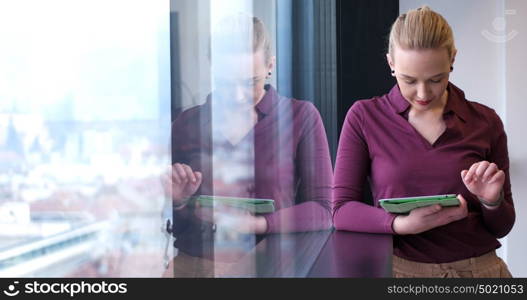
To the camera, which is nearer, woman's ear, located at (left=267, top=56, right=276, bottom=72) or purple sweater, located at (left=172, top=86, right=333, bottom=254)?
purple sweater, located at (left=172, top=86, right=333, bottom=254)

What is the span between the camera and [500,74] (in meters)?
2.79

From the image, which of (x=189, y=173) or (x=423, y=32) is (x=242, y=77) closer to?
(x=189, y=173)

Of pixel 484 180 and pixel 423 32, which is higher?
pixel 423 32

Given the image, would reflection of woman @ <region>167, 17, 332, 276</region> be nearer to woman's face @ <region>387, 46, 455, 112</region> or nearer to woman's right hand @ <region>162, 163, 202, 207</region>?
woman's right hand @ <region>162, 163, 202, 207</region>

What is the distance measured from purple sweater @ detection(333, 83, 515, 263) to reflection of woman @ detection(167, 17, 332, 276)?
0.10 meters

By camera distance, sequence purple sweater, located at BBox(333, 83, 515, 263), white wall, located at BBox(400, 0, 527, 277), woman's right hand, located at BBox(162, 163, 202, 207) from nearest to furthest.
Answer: woman's right hand, located at BBox(162, 163, 202, 207)
purple sweater, located at BBox(333, 83, 515, 263)
white wall, located at BBox(400, 0, 527, 277)

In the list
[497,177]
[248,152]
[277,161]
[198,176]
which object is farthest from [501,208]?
[198,176]

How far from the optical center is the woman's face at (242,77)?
0.71 m

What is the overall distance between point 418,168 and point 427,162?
0.02 metres

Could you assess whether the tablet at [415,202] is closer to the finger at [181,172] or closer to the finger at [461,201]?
the finger at [461,201]

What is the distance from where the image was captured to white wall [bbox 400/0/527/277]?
9.09ft

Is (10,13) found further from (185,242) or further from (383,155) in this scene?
(383,155)

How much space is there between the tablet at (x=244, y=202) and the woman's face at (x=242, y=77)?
108 mm

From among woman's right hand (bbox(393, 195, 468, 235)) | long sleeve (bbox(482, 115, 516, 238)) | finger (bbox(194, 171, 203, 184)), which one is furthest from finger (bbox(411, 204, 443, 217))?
finger (bbox(194, 171, 203, 184))
